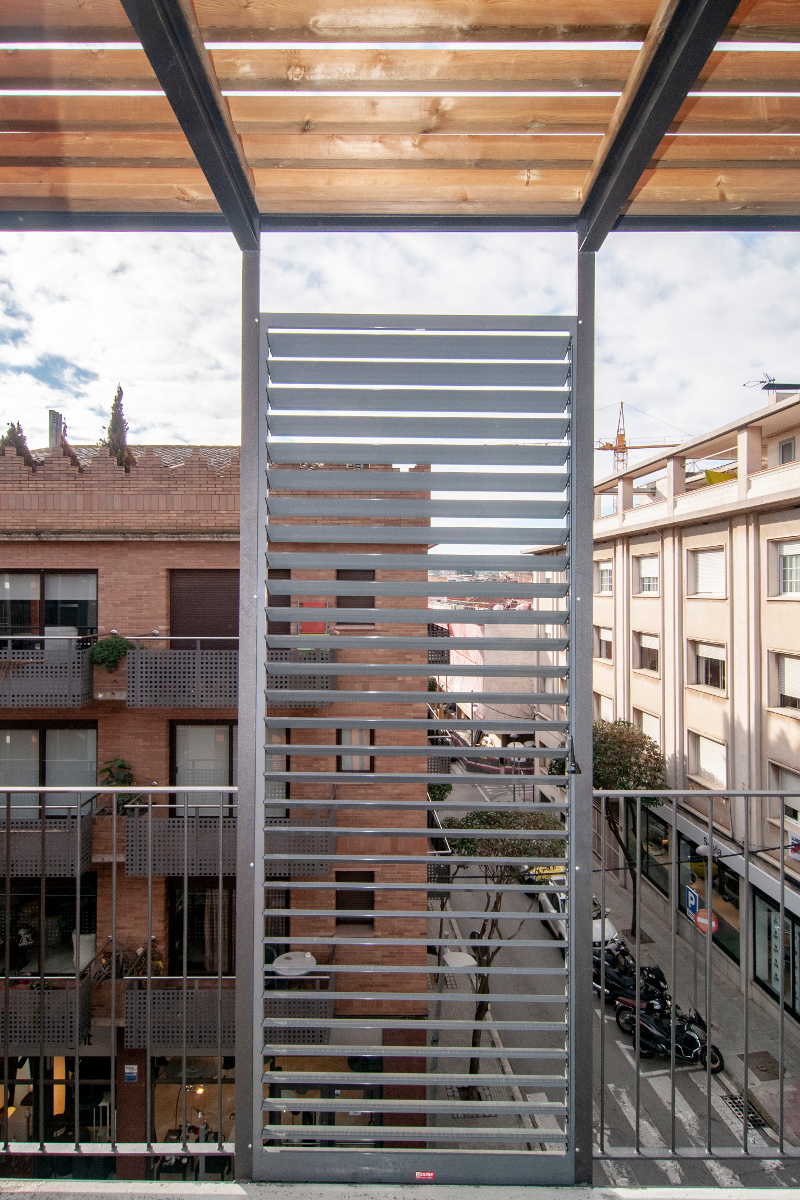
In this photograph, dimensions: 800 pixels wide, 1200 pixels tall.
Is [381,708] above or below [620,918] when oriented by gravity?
above

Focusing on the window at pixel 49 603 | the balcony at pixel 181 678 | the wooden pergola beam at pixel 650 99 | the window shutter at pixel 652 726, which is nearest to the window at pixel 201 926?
the balcony at pixel 181 678

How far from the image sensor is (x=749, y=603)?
382 inches

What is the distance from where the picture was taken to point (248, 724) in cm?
139

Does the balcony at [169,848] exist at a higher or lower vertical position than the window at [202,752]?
lower

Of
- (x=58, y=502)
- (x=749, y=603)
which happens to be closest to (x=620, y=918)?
(x=749, y=603)

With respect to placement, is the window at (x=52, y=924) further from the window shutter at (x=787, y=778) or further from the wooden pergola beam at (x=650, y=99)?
the window shutter at (x=787, y=778)

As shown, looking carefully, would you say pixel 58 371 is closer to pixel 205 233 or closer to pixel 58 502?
pixel 58 502

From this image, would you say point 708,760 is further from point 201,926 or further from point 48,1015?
point 48,1015

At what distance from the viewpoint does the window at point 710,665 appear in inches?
422

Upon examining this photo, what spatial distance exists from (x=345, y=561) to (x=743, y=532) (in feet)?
34.2

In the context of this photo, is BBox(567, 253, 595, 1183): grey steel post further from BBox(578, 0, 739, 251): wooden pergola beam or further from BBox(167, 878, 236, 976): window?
BBox(167, 878, 236, 976): window

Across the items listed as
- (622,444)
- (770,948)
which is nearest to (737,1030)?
(770,948)

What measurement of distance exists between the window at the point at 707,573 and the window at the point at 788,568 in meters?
1.20

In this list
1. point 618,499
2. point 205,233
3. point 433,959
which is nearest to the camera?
point 205,233
